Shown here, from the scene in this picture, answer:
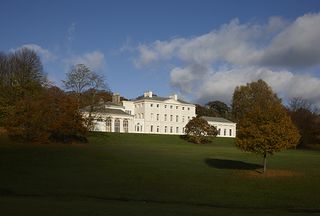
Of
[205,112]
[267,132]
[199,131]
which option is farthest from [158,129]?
[267,132]

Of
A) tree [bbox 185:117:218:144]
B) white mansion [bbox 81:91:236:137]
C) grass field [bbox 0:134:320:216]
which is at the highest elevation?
white mansion [bbox 81:91:236:137]

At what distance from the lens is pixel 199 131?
9062cm

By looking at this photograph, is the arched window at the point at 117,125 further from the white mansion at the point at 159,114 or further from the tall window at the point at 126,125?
the white mansion at the point at 159,114

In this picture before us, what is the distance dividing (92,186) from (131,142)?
173ft

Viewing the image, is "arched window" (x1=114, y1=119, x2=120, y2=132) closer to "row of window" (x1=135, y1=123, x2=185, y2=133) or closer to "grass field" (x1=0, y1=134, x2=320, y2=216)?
"row of window" (x1=135, y1=123, x2=185, y2=133)

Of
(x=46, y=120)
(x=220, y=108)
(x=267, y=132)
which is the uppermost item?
(x=220, y=108)

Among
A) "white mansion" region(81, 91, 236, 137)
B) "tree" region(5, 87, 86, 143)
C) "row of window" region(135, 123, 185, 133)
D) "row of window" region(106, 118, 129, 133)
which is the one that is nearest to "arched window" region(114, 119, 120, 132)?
"row of window" region(106, 118, 129, 133)

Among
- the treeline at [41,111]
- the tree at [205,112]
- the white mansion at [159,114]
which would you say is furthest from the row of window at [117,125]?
the tree at [205,112]

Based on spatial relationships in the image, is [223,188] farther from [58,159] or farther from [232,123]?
[232,123]

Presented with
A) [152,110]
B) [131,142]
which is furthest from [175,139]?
[152,110]

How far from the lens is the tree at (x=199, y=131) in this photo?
90131mm

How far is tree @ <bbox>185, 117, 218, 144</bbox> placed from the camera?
3548 inches

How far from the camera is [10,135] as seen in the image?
62.1m

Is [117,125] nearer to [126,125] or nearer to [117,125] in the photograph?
[117,125]
